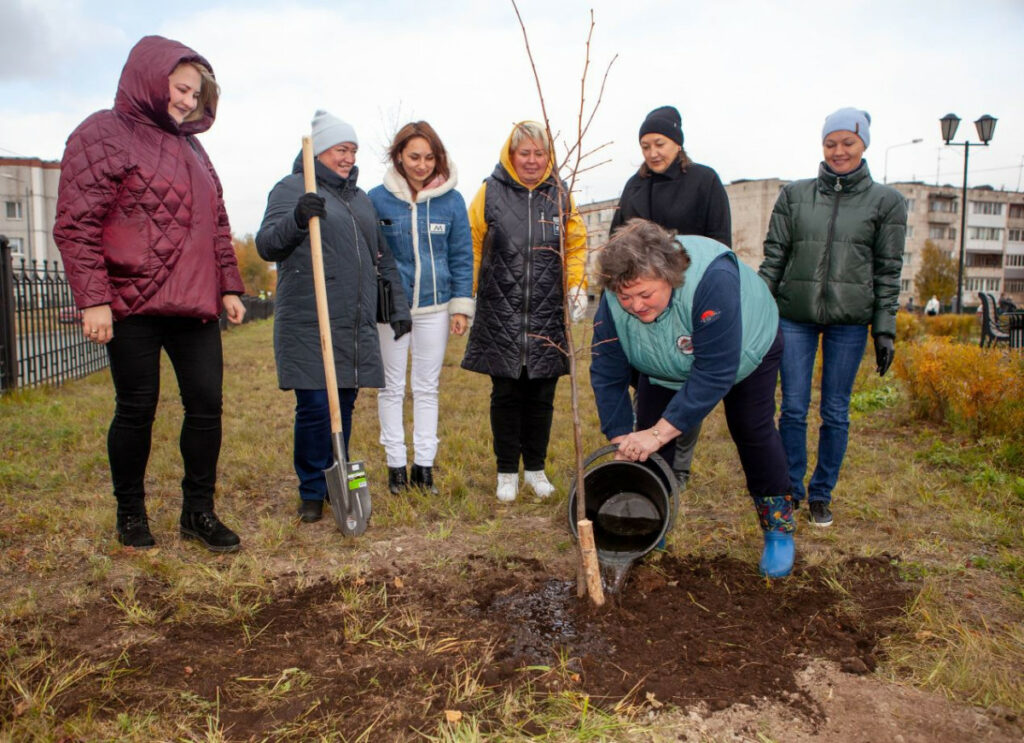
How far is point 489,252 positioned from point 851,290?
173cm

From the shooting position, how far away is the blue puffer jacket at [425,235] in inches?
148

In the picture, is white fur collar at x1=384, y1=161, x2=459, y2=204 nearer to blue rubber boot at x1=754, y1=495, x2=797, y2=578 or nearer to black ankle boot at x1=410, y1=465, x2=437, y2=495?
black ankle boot at x1=410, y1=465, x2=437, y2=495

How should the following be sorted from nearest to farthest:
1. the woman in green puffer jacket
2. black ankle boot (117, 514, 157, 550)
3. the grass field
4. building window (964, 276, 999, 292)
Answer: the grass field < black ankle boot (117, 514, 157, 550) < the woman in green puffer jacket < building window (964, 276, 999, 292)

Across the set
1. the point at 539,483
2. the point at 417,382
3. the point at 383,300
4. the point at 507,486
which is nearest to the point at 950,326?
the point at 539,483

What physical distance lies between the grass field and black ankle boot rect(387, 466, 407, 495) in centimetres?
8

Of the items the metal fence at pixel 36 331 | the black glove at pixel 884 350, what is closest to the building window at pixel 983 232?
the metal fence at pixel 36 331

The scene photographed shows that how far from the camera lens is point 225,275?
10.6 ft

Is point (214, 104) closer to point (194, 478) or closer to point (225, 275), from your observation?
point (225, 275)

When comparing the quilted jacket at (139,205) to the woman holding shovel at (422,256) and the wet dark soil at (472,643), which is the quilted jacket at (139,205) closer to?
the woman holding shovel at (422,256)

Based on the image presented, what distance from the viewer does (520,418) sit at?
13.2ft

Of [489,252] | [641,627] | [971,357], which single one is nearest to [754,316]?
[641,627]

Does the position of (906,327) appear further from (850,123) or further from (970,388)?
(850,123)

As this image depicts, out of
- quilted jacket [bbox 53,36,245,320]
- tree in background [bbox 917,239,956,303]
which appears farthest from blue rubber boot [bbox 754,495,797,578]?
tree in background [bbox 917,239,956,303]

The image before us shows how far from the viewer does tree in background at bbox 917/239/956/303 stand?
132ft
